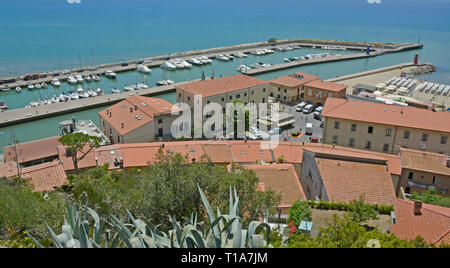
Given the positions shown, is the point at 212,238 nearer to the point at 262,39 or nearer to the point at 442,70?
the point at 442,70

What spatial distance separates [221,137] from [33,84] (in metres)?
31.0

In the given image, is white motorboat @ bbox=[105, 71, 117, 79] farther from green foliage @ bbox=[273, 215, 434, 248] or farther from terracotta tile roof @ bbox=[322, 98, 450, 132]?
green foliage @ bbox=[273, 215, 434, 248]

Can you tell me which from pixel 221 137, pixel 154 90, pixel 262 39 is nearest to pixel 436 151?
pixel 221 137

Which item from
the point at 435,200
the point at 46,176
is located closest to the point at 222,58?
the point at 46,176

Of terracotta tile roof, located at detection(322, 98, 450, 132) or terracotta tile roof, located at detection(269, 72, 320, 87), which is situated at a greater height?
terracotta tile roof, located at detection(269, 72, 320, 87)

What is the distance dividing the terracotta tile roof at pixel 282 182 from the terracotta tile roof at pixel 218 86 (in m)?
14.9

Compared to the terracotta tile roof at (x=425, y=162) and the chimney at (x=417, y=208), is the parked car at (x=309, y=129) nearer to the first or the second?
the terracotta tile roof at (x=425, y=162)

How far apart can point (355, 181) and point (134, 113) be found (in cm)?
1907

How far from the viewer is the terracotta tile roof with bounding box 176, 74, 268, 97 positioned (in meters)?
32.5

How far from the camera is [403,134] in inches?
940

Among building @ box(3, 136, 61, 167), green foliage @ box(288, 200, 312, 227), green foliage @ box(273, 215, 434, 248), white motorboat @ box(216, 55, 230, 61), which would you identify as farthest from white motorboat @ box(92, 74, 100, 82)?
green foliage @ box(273, 215, 434, 248)

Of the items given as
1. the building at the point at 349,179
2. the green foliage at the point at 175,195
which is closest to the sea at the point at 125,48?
the green foliage at the point at 175,195

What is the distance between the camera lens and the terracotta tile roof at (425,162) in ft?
62.1

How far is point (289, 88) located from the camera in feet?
123
